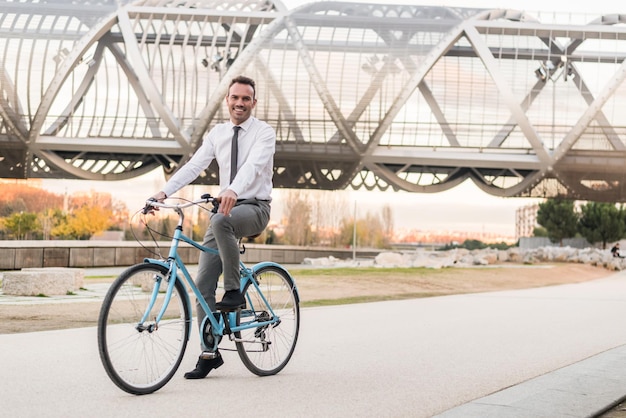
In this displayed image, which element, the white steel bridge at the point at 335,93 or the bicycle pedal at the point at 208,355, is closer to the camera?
the bicycle pedal at the point at 208,355

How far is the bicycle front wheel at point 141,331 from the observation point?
5.16m

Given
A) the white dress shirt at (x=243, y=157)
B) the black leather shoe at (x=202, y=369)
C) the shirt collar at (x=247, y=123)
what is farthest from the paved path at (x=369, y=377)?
the shirt collar at (x=247, y=123)

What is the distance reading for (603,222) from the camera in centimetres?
7881

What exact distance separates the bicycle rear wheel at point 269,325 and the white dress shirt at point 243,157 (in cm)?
63

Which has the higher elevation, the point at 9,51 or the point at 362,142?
the point at 9,51

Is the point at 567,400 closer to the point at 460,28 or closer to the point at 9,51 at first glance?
the point at 460,28

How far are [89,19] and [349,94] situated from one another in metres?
16.1

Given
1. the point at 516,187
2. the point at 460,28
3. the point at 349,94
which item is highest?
the point at 460,28

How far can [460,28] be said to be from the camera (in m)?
57.7

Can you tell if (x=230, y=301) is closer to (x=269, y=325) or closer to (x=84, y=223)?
(x=269, y=325)

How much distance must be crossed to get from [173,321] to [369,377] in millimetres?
1533

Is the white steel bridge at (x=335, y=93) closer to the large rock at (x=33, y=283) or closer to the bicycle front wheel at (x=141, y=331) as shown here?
the large rock at (x=33, y=283)

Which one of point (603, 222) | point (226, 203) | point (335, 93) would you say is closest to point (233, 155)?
point (226, 203)

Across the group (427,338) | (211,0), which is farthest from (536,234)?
(427,338)
